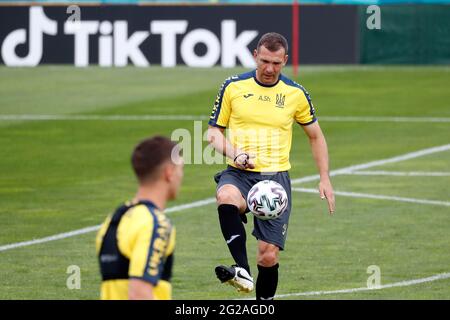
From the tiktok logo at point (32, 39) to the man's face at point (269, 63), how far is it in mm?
25053

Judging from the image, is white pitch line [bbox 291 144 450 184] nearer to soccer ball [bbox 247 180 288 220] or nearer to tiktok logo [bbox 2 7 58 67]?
soccer ball [bbox 247 180 288 220]

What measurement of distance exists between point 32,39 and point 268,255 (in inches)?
1022

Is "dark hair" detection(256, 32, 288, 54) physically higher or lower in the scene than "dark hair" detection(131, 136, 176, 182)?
higher

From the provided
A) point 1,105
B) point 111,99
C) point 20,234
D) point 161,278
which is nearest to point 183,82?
point 111,99

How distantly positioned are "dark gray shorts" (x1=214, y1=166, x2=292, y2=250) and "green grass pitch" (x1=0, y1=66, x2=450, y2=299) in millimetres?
1024

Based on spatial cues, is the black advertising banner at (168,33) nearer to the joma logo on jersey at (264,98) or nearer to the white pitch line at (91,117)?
the white pitch line at (91,117)

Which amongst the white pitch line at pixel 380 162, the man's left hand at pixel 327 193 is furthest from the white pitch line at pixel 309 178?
the man's left hand at pixel 327 193

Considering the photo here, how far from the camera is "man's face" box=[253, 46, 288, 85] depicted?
442 inches

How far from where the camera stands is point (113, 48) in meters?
36.4

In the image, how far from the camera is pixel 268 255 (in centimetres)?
1127

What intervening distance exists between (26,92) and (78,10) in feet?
16.8

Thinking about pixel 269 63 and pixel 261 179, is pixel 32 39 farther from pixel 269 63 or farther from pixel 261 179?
pixel 269 63

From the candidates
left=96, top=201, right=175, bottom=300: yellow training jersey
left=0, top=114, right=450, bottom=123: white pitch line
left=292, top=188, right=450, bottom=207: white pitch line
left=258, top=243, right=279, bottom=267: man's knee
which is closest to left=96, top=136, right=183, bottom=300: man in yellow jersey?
left=96, top=201, right=175, bottom=300: yellow training jersey

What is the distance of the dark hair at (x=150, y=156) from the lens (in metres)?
6.91
